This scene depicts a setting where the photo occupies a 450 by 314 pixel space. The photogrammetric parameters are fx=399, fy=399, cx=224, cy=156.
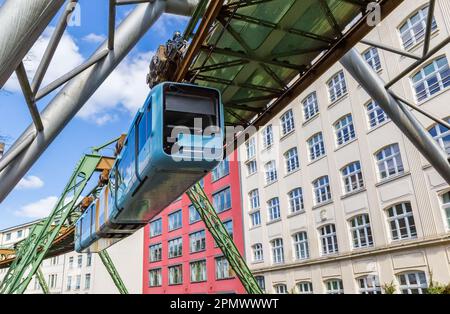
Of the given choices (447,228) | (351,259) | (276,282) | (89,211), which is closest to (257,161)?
(276,282)

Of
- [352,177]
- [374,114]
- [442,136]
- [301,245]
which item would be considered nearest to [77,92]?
[442,136]

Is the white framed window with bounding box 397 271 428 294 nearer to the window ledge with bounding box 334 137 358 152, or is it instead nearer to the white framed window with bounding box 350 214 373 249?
the white framed window with bounding box 350 214 373 249

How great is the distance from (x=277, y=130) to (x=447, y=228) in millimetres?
16269

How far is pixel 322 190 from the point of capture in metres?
27.5

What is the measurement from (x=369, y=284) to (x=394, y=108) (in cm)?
1767

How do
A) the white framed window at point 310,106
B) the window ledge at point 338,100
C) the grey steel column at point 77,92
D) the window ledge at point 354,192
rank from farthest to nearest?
the white framed window at point 310,106 → the window ledge at point 338,100 → the window ledge at point 354,192 → the grey steel column at point 77,92

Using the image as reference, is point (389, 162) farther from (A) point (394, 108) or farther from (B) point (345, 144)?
(A) point (394, 108)

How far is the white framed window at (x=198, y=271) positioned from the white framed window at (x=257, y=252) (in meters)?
7.88

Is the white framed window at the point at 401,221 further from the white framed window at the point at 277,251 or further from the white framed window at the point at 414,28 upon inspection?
the white framed window at the point at 277,251

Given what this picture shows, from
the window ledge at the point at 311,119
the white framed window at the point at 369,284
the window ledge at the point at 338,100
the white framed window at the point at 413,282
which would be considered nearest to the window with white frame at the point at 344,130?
the window ledge at the point at 338,100

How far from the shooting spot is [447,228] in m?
19.3

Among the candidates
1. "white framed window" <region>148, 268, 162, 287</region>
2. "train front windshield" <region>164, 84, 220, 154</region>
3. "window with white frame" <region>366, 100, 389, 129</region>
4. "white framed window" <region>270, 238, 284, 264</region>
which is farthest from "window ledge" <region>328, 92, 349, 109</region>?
"white framed window" <region>148, 268, 162, 287</region>

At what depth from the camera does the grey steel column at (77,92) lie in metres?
5.75

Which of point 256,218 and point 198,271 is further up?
point 256,218
